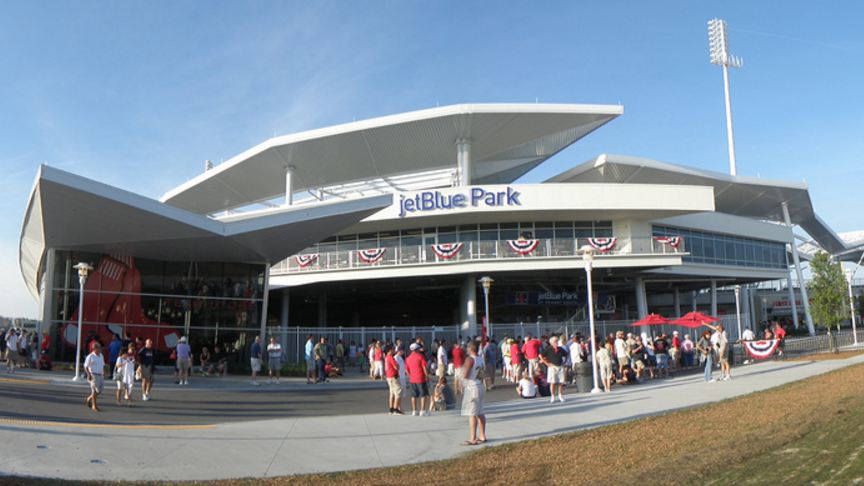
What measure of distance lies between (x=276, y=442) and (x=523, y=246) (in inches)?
984

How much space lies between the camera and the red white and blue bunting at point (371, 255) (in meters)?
34.8

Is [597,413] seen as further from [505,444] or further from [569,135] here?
[569,135]

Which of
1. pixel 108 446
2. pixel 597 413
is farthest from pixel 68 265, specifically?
pixel 597 413

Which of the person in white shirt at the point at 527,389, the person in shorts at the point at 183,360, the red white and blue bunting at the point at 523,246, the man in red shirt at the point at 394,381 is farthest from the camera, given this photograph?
the red white and blue bunting at the point at 523,246

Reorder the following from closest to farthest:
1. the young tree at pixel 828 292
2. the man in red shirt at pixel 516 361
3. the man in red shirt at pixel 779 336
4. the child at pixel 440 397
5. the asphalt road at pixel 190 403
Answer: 1. the asphalt road at pixel 190 403
2. the child at pixel 440 397
3. the man in red shirt at pixel 516 361
4. the man in red shirt at pixel 779 336
5. the young tree at pixel 828 292

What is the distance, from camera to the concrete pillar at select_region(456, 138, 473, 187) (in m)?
35.5

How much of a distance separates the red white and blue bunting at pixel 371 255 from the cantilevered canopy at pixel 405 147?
6.24 metres

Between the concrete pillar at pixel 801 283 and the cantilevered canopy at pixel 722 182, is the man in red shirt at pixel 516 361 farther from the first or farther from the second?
the concrete pillar at pixel 801 283

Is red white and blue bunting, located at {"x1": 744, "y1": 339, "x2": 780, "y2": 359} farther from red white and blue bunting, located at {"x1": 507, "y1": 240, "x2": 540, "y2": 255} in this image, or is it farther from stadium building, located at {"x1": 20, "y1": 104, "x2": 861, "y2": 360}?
red white and blue bunting, located at {"x1": 507, "y1": 240, "x2": 540, "y2": 255}

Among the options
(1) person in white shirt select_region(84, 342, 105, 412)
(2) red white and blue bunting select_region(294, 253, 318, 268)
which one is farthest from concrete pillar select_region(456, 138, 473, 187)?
(1) person in white shirt select_region(84, 342, 105, 412)

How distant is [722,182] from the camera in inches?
1716

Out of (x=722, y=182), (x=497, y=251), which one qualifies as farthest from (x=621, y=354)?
(x=722, y=182)

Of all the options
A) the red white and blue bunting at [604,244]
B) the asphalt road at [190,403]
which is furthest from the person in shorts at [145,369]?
the red white and blue bunting at [604,244]

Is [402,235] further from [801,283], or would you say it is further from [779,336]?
[801,283]
